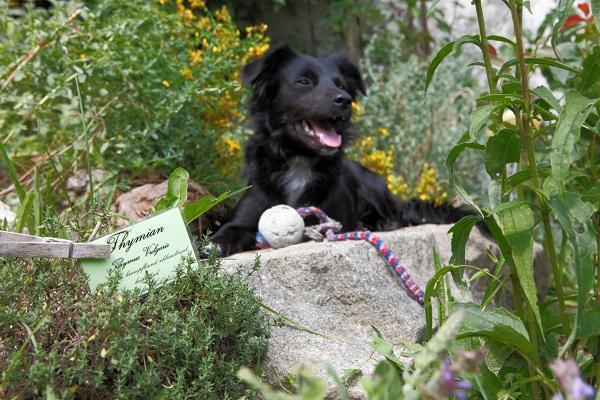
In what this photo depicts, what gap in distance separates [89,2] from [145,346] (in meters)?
3.82

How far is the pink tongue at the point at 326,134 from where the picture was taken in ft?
10.8

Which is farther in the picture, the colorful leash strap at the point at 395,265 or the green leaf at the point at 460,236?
the colorful leash strap at the point at 395,265

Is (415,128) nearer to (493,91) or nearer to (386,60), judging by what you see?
(386,60)

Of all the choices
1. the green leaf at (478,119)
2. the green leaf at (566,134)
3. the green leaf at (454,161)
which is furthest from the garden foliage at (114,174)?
the green leaf at (566,134)

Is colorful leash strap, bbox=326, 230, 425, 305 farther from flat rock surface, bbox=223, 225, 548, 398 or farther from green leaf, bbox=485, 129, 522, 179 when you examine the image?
green leaf, bbox=485, 129, 522, 179

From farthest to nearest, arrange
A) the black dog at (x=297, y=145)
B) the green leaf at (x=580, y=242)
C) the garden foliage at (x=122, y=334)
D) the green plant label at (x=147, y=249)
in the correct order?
1. the black dog at (x=297, y=145)
2. the green plant label at (x=147, y=249)
3. the garden foliage at (x=122, y=334)
4. the green leaf at (x=580, y=242)

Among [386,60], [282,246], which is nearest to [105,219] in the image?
[282,246]

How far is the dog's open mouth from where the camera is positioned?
129 inches

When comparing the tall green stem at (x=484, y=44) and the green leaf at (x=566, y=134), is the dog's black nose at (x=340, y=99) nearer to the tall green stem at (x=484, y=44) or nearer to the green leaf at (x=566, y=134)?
the tall green stem at (x=484, y=44)

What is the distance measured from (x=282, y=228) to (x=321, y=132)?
752 millimetres

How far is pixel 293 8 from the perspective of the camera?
672 cm

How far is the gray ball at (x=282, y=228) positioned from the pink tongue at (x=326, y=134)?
2.07 ft

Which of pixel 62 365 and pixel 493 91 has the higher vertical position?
pixel 493 91

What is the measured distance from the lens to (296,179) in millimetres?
3217
